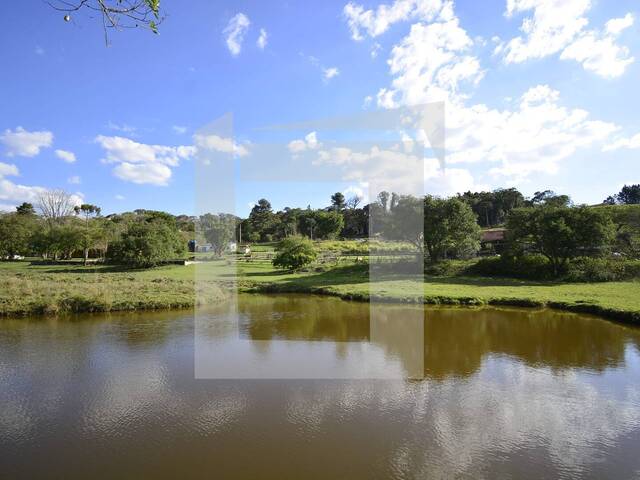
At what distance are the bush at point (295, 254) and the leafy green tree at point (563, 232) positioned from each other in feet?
46.4

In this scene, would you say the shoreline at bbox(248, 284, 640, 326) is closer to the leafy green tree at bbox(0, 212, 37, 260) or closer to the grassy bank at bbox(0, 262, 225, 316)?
the grassy bank at bbox(0, 262, 225, 316)

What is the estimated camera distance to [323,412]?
7070mm

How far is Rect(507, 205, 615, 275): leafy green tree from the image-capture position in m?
22.6

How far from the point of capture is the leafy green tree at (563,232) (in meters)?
22.6

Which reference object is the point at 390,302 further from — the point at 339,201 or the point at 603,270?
the point at 339,201

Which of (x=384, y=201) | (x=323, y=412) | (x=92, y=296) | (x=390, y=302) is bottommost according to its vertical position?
(x=323, y=412)

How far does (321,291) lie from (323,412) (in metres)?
15.1

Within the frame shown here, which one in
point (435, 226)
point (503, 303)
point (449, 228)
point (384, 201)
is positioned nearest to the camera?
point (503, 303)

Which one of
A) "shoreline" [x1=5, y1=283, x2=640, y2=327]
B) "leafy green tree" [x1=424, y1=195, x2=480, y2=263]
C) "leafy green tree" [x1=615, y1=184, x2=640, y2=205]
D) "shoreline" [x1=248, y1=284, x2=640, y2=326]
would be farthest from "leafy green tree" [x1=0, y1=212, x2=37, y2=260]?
"leafy green tree" [x1=615, y1=184, x2=640, y2=205]

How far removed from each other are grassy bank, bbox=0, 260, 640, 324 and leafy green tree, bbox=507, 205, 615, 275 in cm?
253

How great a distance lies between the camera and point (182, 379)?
28.4 ft

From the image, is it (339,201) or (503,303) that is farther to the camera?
(339,201)

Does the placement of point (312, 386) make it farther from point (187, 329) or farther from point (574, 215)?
point (574, 215)

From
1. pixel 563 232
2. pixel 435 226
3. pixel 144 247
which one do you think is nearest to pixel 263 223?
pixel 144 247
